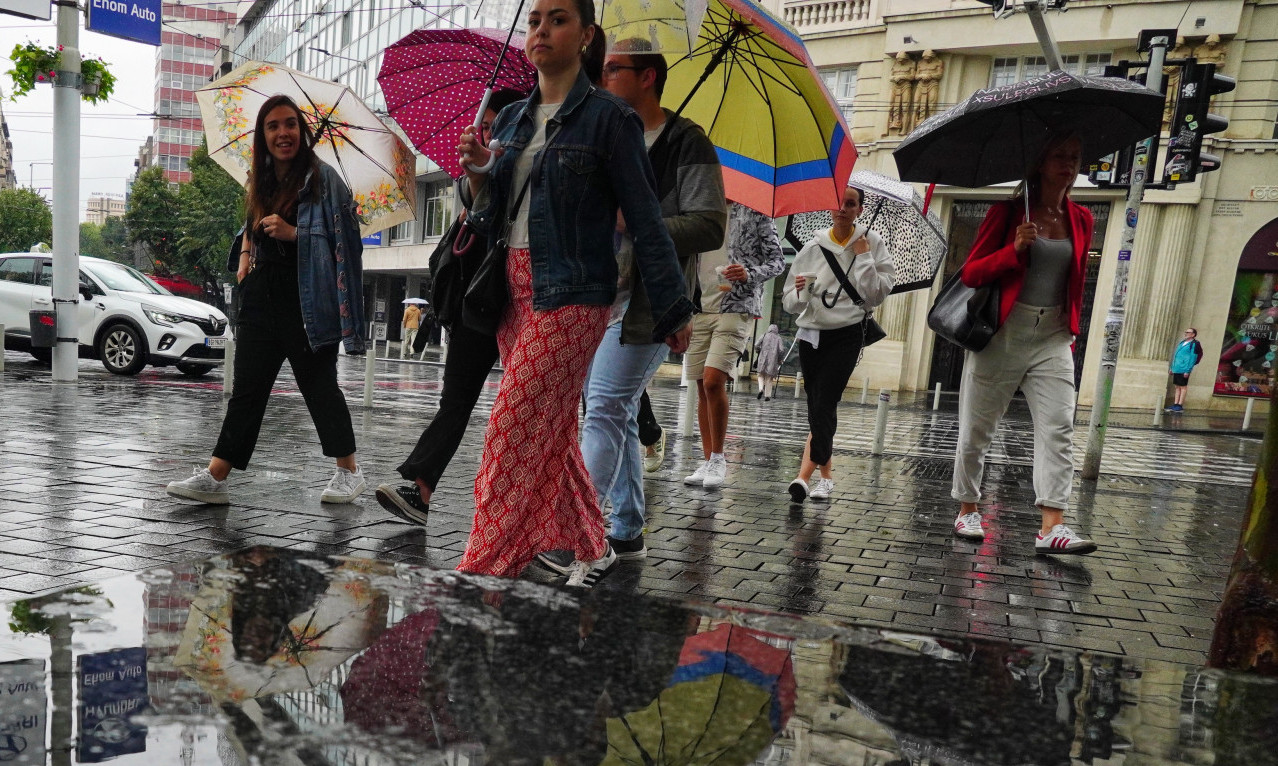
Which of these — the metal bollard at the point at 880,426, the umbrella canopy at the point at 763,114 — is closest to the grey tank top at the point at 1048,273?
the umbrella canopy at the point at 763,114

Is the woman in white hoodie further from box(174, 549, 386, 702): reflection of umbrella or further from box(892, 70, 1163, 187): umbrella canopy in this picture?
box(174, 549, 386, 702): reflection of umbrella

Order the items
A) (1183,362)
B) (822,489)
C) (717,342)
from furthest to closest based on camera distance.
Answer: (1183,362), (822,489), (717,342)

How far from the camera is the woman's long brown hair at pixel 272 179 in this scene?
491 centimetres

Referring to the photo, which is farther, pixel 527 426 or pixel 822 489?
pixel 822 489

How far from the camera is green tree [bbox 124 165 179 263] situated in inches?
2340

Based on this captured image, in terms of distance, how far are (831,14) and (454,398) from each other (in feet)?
84.1

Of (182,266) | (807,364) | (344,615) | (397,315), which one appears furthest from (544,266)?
(182,266)

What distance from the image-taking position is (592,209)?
310cm

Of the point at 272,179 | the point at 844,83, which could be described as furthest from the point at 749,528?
the point at 844,83

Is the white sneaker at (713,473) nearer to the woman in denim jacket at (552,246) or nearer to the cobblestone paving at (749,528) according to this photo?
the cobblestone paving at (749,528)

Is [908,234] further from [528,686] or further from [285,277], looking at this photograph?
[528,686]

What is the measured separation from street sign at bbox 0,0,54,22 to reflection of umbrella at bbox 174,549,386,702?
1127 centimetres

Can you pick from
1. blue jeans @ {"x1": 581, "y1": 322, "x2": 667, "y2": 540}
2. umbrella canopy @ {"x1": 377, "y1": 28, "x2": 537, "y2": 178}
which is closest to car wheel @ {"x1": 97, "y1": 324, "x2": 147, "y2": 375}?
umbrella canopy @ {"x1": 377, "y1": 28, "x2": 537, "y2": 178}

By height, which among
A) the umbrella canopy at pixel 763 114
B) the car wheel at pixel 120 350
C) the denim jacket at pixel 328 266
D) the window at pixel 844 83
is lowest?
the car wheel at pixel 120 350
